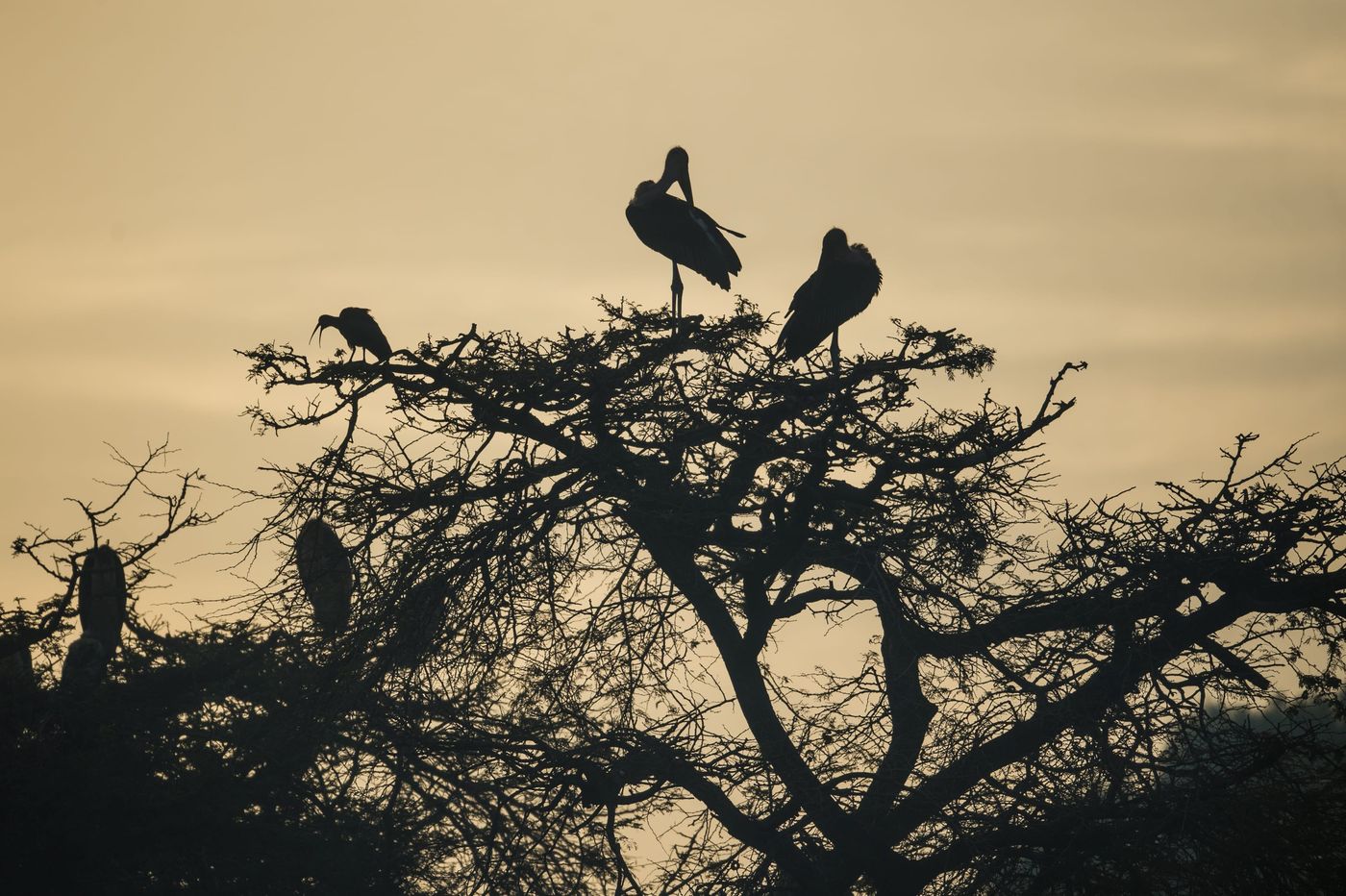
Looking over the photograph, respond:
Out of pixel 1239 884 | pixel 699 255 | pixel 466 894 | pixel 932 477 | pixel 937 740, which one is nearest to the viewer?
pixel 1239 884

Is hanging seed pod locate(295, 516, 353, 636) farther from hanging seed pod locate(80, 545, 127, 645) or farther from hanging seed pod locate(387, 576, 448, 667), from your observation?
hanging seed pod locate(80, 545, 127, 645)

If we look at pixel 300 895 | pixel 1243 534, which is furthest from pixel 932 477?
pixel 300 895

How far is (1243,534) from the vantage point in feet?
35.5

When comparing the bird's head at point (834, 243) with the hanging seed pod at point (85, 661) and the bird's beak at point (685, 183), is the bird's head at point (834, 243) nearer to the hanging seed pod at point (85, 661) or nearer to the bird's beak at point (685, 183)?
the bird's beak at point (685, 183)

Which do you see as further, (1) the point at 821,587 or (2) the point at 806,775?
(1) the point at 821,587

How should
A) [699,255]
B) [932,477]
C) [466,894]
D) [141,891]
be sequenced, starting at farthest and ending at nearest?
[699,255] → [141,891] → [466,894] → [932,477]

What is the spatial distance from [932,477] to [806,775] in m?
2.55

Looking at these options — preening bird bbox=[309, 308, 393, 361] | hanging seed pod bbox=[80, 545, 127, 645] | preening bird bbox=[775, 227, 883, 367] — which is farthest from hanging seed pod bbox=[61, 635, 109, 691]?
preening bird bbox=[775, 227, 883, 367]

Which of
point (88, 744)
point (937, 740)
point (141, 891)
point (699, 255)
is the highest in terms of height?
point (699, 255)

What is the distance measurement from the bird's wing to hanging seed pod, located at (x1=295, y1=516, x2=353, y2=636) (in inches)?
206

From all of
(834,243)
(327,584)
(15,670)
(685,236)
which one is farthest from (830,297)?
(15,670)

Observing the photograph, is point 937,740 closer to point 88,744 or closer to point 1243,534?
point 1243,534

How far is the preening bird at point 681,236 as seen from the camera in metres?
15.3

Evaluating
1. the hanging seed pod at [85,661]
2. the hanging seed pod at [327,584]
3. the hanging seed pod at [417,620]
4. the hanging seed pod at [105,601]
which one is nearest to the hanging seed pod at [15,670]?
the hanging seed pod at [85,661]
